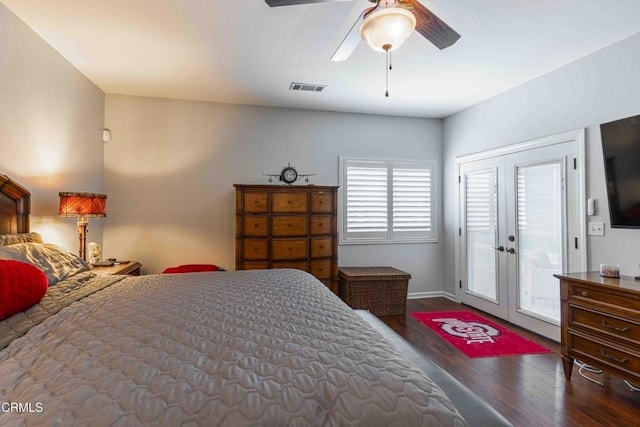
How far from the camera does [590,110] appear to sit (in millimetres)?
2910

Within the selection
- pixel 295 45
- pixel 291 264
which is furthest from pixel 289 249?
pixel 295 45

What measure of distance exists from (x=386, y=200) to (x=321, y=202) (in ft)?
4.13

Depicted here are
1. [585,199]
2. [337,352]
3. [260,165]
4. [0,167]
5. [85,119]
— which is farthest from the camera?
[260,165]

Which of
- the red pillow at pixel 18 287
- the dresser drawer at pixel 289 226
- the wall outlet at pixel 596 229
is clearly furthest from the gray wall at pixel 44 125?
the wall outlet at pixel 596 229

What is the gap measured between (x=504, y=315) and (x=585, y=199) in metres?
1.62

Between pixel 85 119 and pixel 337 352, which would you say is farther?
pixel 85 119

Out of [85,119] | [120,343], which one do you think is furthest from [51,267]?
[85,119]

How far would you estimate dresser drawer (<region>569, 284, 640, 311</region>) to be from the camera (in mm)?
2082

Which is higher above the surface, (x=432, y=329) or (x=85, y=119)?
(x=85, y=119)

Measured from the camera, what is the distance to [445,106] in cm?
435

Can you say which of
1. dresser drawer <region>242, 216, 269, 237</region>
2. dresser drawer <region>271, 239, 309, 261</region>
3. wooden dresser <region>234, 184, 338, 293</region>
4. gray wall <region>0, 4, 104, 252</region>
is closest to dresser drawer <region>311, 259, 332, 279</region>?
wooden dresser <region>234, 184, 338, 293</region>

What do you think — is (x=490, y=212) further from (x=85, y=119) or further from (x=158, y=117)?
(x=85, y=119)

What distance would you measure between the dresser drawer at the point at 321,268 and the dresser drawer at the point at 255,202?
0.88m

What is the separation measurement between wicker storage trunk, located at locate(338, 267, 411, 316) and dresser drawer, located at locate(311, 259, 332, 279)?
0.27 meters
